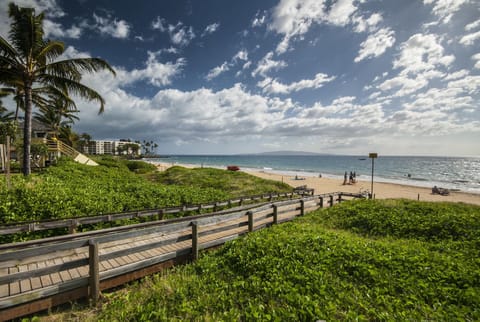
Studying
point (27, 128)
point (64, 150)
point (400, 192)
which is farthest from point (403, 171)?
point (64, 150)

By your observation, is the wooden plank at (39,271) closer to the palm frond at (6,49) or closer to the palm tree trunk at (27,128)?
the palm tree trunk at (27,128)

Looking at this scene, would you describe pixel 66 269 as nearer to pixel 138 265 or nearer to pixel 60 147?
pixel 138 265

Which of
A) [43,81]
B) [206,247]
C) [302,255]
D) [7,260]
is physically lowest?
[206,247]

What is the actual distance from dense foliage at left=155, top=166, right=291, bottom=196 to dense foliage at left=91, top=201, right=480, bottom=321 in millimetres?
11332

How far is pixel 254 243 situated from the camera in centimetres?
556

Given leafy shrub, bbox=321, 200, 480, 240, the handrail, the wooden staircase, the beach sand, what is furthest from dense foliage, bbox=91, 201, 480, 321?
the handrail

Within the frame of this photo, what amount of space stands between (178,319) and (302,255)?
307 centimetres

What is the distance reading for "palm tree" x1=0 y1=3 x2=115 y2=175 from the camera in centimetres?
1003

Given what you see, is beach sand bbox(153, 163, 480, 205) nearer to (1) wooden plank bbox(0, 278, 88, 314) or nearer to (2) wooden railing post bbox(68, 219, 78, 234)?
(1) wooden plank bbox(0, 278, 88, 314)

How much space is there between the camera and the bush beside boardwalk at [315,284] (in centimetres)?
319

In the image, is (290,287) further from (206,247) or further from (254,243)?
(206,247)

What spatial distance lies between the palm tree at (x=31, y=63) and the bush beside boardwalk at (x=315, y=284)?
12.6m

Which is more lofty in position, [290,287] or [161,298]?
[290,287]

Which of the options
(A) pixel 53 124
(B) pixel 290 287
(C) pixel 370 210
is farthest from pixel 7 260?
(A) pixel 53 124
